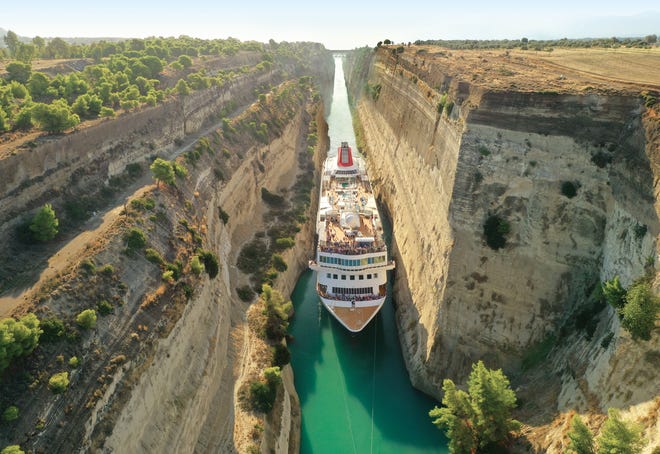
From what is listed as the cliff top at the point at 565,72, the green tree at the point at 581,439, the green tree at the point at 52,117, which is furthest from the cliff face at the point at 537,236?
the green tree at the point at 52,117

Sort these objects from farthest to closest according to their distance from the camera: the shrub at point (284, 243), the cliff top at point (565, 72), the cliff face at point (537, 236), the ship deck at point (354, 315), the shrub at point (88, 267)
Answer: the shrub at point (284, 243) → the ship deck at point (354, 315) → the cliff top at point (565, 72) → the shrub at point (88, 267) → the cliff face at point (537, 236)

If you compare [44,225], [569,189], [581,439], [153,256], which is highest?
[569,189]

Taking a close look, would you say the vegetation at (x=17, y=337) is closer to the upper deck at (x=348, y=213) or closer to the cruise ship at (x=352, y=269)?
the cruise ship at (x=352, y=269)

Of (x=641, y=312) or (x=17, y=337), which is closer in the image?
(x=17, y=337)

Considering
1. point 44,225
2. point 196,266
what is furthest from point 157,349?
point 44,225

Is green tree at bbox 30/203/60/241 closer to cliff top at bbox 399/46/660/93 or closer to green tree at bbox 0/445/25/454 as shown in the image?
green tree at bbox 0/445/25/454

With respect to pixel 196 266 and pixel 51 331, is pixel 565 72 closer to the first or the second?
pixel 196 266

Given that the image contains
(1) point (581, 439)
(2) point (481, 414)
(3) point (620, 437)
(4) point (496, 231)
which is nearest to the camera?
(3) point (620, 437)

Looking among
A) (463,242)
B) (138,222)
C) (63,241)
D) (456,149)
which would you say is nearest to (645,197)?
(463,242)
